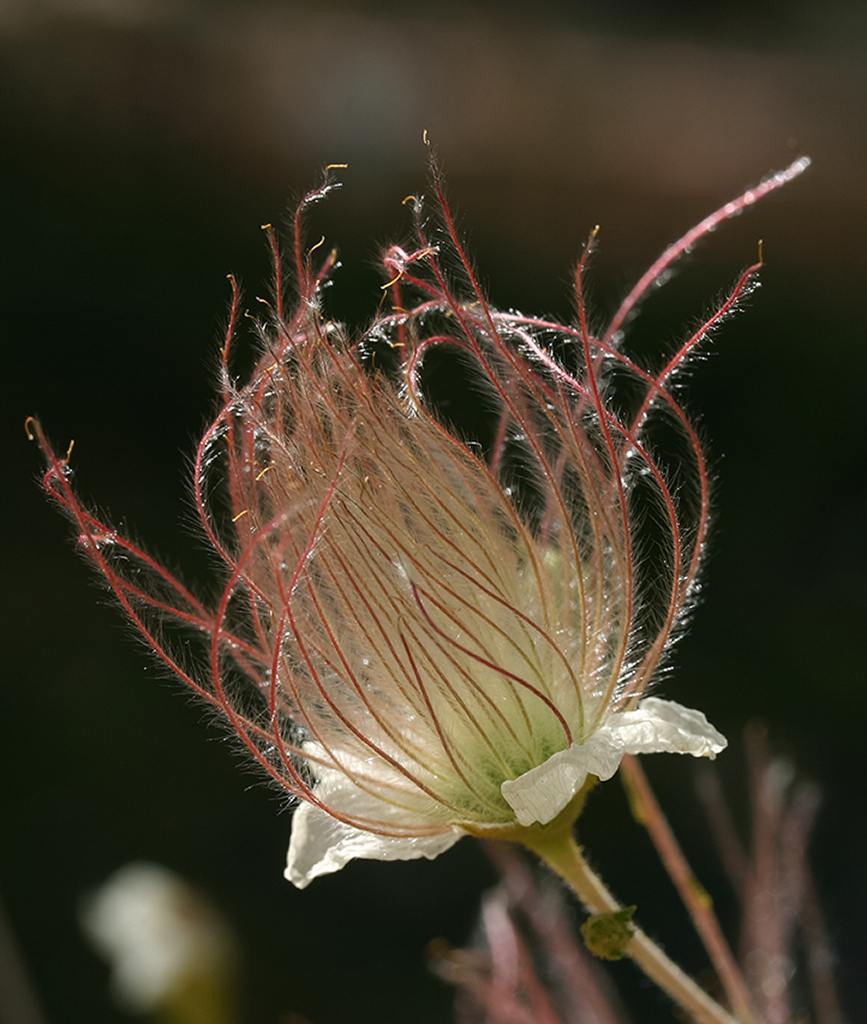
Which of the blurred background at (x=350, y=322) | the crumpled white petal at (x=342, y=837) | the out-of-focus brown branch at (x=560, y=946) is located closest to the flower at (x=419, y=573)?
the crumpled white petal at (x=342, y=837)

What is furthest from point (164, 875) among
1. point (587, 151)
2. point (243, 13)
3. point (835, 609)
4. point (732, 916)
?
point (243, 13)

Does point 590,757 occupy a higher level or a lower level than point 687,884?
higher

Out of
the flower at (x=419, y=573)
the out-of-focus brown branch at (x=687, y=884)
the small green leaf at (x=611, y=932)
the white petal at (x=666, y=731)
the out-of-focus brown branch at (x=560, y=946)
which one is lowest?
the out-of-focus brown branch at (x=560, y=946)

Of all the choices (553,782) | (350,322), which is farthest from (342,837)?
(350,322)

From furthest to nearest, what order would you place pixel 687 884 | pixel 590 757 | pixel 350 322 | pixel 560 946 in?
pixel 350 322 → pixel 560 946 → pixel 687 884 → pixel 590 757

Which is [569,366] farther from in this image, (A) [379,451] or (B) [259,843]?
(B) [259,843]

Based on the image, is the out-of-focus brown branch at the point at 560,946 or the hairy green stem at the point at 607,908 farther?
the out-of-focus brown branch at the point at 560,946

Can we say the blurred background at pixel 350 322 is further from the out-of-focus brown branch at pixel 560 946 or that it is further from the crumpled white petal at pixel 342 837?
the crumpled white petal at pixel 342 837

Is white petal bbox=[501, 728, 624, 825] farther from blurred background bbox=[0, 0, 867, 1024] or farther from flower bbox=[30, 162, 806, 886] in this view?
blurred background bbox=[0, 0, 867, 1024]

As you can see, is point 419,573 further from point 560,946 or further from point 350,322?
point 350,322
